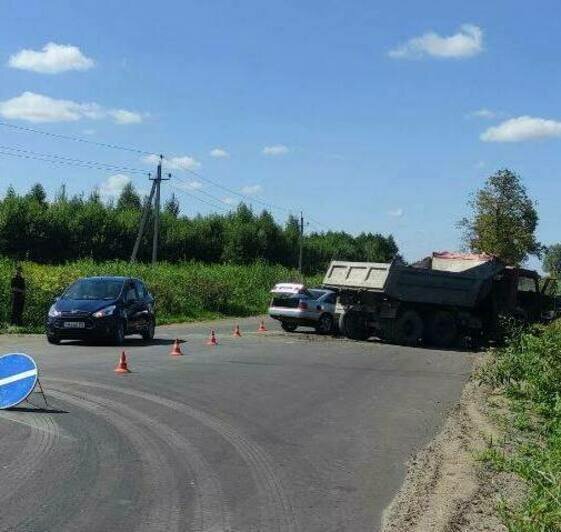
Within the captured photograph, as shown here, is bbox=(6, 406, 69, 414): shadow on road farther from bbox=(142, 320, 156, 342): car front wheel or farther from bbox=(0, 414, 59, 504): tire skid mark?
bbox=(142, 320, 156, 342): car front wheel

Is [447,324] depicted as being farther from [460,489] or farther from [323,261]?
[323,261]

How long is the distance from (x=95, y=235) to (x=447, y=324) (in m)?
50.1

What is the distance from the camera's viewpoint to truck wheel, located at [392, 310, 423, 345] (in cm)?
2084

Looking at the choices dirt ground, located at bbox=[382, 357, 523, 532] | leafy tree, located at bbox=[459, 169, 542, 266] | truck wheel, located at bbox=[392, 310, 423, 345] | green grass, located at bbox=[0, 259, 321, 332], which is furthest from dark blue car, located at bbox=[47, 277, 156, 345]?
leafy tree, located at bbox=[459, 169, 542, 266]

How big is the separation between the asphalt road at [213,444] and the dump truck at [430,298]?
21.3ft

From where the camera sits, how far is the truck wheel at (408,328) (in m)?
20.8

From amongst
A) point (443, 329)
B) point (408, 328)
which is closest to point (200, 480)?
point (408, 328)

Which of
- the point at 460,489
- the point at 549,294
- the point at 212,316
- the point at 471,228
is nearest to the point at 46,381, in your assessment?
the point at 460,489

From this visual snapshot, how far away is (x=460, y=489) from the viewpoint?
19.9 feet

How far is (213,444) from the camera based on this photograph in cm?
735

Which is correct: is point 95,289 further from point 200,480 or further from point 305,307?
point 200,480

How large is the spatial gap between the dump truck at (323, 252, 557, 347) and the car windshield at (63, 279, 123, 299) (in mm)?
6168

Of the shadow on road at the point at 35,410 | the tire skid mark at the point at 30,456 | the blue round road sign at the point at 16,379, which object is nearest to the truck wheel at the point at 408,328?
the shadow on road at the point at 35,410

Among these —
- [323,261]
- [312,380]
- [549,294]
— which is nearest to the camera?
[312,380]
